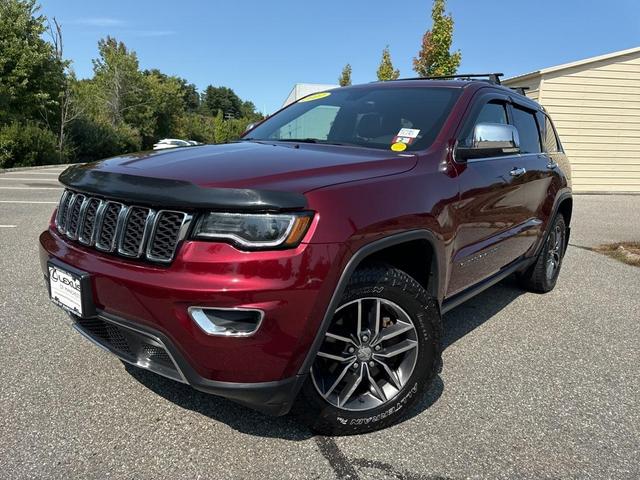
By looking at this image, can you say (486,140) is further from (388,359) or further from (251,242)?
(251,242)

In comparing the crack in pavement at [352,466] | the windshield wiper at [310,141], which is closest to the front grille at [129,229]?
the crack in pavement at [352,466]

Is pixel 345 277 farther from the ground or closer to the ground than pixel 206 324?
farther from the ground

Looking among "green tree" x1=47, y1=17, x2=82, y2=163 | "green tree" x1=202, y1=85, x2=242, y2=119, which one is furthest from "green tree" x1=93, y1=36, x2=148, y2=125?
"green tree" x1=202, y1=85, x2=242, y2=119

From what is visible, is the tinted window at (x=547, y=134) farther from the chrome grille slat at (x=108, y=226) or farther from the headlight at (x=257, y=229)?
the chrome grille slat at (x=108, y=226)

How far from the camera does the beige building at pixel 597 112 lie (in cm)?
1287

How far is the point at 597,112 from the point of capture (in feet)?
43.4

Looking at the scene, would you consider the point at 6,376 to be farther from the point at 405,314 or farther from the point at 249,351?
the point at 405,314

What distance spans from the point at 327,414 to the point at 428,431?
21.2 inches

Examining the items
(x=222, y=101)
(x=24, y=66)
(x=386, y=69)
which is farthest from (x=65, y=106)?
(x=222, y=101)

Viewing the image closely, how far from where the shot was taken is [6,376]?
2.76m

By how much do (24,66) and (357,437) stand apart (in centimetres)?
2375

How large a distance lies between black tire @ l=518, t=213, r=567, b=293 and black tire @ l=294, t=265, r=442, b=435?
95.6 inches

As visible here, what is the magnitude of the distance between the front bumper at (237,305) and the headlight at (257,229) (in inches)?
1.4

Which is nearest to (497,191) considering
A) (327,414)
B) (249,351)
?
(327,414)
